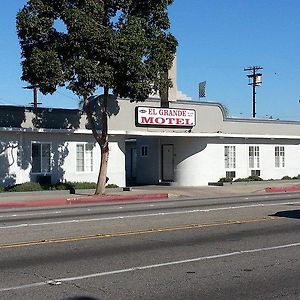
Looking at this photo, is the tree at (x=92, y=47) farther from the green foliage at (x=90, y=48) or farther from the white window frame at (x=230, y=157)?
the white window frame at (x=230, y=157)

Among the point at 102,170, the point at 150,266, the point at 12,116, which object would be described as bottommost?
the point at 150,266

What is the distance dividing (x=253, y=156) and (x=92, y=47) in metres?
18.7

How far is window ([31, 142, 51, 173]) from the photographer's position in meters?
30.8

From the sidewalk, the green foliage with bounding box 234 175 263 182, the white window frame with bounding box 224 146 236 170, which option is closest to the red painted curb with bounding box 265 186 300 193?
the sidewalk

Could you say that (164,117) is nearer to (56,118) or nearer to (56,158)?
(56,118)

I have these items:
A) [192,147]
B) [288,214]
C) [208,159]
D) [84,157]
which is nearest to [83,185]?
[84,157]

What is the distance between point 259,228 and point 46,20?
15290 millimetres

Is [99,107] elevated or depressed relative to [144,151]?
elevated

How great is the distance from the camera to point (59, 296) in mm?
7949

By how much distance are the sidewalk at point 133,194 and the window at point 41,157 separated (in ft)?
7.30

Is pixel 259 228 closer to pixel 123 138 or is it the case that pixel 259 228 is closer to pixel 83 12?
pixel 83 12

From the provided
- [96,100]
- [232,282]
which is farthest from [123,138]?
[232,282]

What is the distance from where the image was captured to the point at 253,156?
135 ft

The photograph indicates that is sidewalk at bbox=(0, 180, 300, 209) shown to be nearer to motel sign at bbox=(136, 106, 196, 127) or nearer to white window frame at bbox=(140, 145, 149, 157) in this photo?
white window frame at bbox=(140, 145, 149, 157)
